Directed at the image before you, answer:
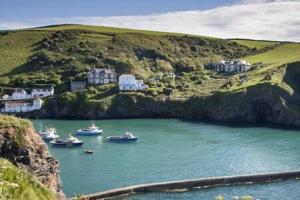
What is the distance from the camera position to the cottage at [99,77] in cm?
18538

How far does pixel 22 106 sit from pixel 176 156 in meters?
82.6

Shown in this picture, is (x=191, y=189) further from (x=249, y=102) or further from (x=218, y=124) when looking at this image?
(x=249, y=102)

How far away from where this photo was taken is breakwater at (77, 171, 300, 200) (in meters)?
71.8

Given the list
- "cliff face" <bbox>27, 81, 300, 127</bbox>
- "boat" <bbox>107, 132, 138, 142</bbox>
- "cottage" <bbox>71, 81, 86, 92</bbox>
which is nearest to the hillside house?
"cliff face" <bbox>27, 81, 300, 127</bbox>

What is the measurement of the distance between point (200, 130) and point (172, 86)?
154 feet

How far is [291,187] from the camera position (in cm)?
7600

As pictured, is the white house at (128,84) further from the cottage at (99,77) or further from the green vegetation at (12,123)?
the green vegetation at (12,123)

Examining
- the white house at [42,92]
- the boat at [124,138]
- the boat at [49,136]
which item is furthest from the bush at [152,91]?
the boat at [124,138]

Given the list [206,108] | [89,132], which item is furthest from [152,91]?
[89,132]

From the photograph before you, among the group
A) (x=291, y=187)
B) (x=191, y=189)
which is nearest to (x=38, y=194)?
(x=191, y=189)

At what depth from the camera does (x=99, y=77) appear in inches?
7298

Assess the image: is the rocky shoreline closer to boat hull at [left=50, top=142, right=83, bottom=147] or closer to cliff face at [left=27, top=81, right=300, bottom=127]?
cliff face at [left=27, top=81, right=300, bottom=127]

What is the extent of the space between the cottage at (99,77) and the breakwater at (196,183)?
110 metres

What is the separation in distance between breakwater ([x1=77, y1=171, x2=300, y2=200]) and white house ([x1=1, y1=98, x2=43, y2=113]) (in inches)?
3924
